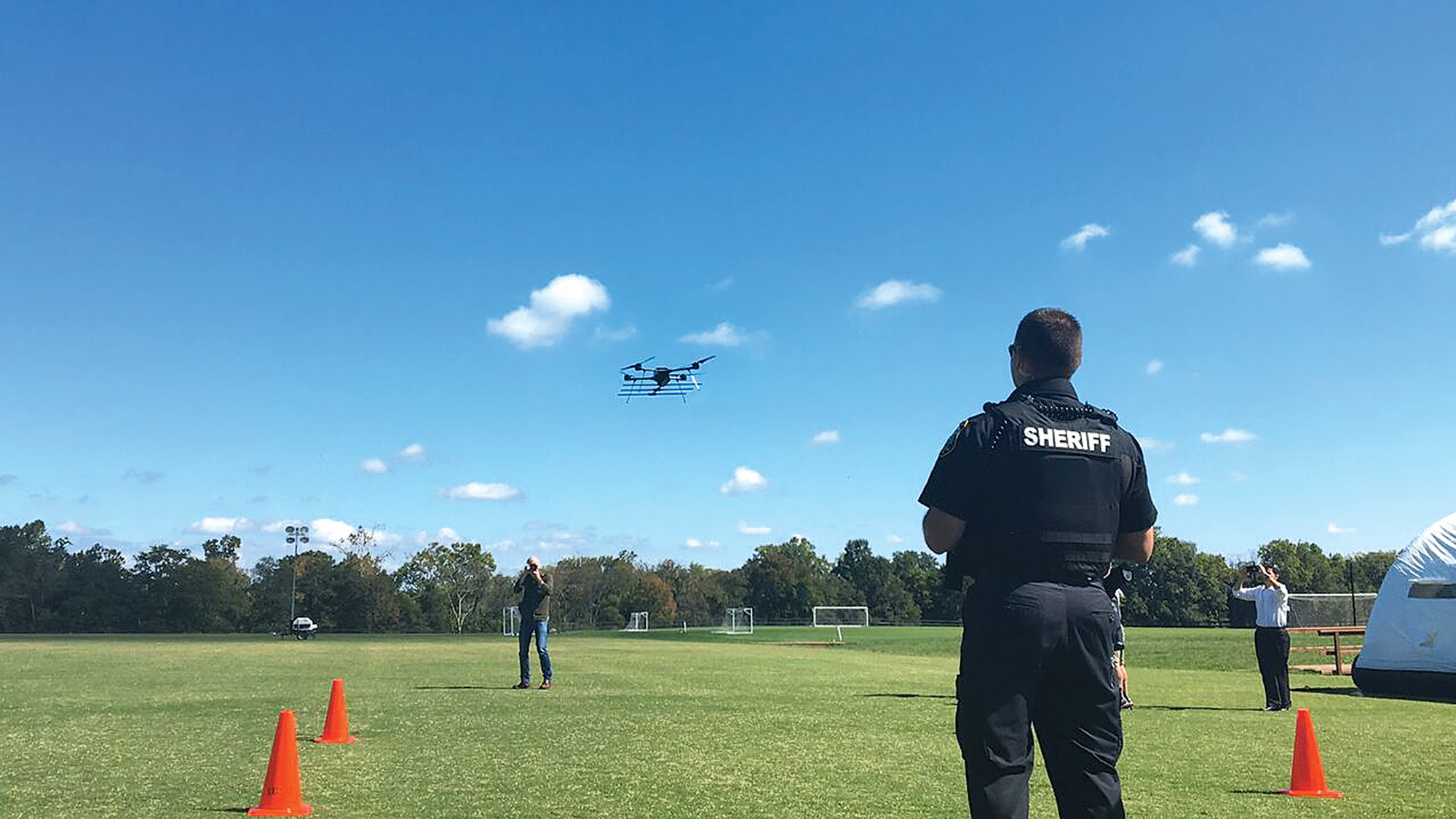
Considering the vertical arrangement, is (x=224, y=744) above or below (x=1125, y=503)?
below

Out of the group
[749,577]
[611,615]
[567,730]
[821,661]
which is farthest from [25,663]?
[749,577]

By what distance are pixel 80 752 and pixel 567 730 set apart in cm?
421

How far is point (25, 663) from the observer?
2541cm

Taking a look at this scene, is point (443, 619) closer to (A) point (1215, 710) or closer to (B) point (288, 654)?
(B) point (288, 654)

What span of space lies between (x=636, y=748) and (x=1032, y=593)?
21.4ft

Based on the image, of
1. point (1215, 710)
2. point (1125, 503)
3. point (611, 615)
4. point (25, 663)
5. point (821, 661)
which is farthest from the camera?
point (611, 615)

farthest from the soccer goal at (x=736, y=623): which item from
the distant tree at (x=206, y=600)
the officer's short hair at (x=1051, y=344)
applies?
the officer's short hair at (x=1051, y=344)

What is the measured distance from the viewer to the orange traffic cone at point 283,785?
21.4 ft

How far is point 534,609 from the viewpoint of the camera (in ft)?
53.4

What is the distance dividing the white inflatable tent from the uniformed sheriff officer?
1596 cm

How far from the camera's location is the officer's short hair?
4301 mm

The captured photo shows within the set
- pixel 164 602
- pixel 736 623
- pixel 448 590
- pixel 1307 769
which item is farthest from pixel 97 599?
pixel 1307 769

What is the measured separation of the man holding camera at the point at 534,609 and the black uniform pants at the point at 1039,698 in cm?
1272

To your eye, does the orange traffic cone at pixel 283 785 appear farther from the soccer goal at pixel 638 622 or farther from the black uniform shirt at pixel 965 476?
the soccer goal at pixel 638 622
